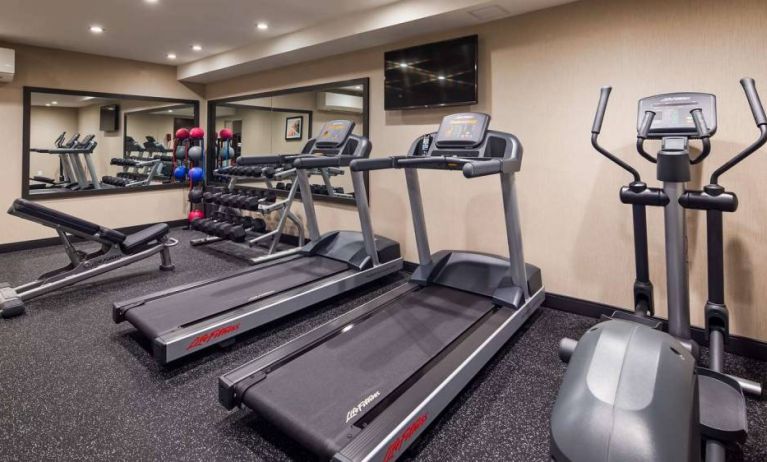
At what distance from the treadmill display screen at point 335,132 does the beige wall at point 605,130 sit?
0.69 meters

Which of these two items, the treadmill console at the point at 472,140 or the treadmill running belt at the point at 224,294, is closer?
the treadmill running belt at the point at 224,294

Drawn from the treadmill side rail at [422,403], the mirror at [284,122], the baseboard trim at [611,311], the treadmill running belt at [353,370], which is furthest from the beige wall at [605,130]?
the mirror at [284,122]

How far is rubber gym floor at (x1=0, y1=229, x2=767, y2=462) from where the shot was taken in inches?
66.8

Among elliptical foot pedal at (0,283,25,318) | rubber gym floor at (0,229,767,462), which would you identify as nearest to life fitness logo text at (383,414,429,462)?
rubber gym floor at (0,229,767,462)

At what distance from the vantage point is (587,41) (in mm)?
2992

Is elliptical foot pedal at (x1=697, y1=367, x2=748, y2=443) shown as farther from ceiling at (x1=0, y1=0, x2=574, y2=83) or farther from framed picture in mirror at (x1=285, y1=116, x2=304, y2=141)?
framed picture in mirror at (x1=285, y1=116, x2=304, y2=141)

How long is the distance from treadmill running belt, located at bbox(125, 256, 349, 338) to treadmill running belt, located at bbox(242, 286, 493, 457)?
2.94 ft

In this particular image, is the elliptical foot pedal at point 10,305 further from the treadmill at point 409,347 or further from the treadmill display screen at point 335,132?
the treadmill display screen at point 335,132

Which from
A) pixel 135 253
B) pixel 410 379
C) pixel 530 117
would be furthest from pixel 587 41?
pixel 135 253

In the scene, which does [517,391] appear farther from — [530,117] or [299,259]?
[299,259]

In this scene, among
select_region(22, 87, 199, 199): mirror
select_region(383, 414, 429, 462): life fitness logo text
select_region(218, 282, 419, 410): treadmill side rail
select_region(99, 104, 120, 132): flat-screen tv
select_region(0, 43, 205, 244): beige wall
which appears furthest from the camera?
select_region(99, 104, 120, 132): flat-screen tv

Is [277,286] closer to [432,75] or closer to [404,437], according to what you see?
[404,437]

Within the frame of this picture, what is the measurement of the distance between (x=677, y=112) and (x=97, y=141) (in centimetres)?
723

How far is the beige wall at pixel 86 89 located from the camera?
4859mm
